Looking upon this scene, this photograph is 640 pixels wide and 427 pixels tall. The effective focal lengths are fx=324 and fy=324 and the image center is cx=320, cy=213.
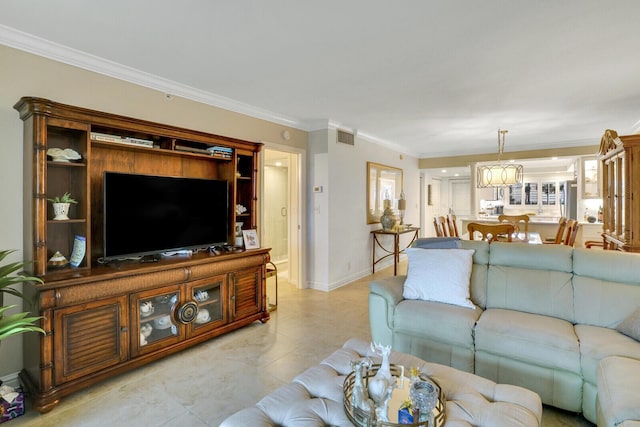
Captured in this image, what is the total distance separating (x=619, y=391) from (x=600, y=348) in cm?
49

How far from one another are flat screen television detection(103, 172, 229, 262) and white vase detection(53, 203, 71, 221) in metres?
0.24

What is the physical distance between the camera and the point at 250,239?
3.50 m

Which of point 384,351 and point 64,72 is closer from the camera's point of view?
point 384,351

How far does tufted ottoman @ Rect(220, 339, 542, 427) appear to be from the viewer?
1277 millimetres

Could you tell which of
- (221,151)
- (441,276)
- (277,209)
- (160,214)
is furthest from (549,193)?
(160,214)

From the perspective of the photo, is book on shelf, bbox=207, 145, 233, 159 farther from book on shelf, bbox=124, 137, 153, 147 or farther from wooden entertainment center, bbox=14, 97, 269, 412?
book on shelf, bbox=124, 137, 153, 147

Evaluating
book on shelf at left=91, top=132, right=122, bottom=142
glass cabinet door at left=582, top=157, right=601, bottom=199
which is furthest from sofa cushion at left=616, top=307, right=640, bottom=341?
glass cabinet door at left=582, top=157, right=601, bottom=199

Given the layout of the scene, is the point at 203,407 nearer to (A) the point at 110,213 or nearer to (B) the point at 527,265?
(A) the point at 110,213

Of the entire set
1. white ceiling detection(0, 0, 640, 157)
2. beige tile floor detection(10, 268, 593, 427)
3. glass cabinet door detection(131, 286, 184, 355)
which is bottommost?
beige tile floor detection(10, 268, 593, 427)

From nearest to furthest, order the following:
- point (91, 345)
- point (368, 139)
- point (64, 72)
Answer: point (91, 345) → point (64, 72) → point (368, 139)

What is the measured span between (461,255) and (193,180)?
252cm

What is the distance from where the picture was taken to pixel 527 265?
2611 millimetres

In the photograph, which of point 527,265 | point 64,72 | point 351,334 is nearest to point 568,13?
point 527,265

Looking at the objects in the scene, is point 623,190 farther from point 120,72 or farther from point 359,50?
point 120,72
